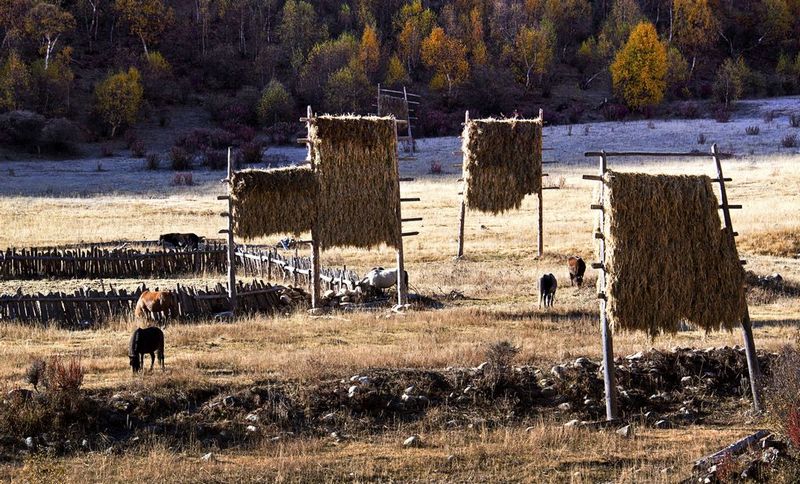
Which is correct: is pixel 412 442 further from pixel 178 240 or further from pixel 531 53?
pixel 531 53

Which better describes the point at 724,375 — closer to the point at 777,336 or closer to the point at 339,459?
the point at 777,336

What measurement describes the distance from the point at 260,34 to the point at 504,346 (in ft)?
243

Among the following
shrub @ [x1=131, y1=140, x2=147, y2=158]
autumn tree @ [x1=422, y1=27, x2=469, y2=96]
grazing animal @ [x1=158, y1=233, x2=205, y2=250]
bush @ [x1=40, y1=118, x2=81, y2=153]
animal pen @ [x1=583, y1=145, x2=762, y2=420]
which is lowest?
grazing animal @ [x1=158, y1=233, x2=205, y2=250]

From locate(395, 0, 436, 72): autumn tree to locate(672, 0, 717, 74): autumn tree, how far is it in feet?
66.1

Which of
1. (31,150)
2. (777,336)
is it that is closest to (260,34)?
(31,150)

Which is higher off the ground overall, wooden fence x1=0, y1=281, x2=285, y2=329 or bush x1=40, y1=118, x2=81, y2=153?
bush x1=40, y1=118, x2=81, y2=153

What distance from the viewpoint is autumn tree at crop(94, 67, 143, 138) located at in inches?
2477

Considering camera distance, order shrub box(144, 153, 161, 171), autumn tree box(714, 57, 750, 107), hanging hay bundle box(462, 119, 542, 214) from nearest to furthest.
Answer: hanging hay bundle box(462, 119, 542, 214), shrub box(144, 153, 161, 171), autumn tree box(714, 57, 750, 107)

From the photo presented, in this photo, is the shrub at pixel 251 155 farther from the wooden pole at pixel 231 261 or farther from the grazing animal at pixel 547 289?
the grazing animal at pixel 547 289

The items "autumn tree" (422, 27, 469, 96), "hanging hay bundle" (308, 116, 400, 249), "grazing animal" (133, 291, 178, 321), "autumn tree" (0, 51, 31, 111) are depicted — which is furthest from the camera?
"autumn tree" (422, 27, 469, 96)

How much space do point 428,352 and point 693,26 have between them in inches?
3017

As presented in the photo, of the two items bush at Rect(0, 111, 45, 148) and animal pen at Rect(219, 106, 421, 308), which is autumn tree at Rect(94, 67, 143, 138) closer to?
bush at Rect(0, 111, 45, 148)

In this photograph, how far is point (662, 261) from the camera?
40.3 feet

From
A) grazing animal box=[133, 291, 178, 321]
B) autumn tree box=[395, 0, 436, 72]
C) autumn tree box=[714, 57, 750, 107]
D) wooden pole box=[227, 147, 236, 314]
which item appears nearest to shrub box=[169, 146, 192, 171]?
autumn tree box=[395, 0, 436, 72]
